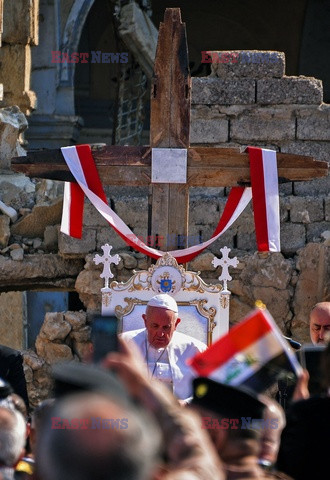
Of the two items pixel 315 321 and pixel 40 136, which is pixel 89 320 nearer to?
pixel 315 321

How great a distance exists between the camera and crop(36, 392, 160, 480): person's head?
289cm

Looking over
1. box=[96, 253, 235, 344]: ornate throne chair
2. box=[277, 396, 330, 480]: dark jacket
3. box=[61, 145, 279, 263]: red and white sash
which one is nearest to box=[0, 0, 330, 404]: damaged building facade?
box=[61, 145, 279, 263]: red and white sash

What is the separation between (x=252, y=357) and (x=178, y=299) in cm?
330

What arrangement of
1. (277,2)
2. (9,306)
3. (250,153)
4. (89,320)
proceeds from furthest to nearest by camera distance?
1. (277,2)
2. (9,306)
3. (89,320)
4. (250,153)

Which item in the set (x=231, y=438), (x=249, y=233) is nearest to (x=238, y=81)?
(x=249, y=233)

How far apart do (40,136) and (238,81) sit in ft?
21.1

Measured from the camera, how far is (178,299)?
755cm

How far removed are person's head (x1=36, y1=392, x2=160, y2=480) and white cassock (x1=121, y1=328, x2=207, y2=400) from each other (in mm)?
3444

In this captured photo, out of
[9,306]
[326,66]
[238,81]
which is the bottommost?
[9,306]

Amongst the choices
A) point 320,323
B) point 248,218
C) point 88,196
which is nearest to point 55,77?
point 248,218

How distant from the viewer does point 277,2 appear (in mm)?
17344

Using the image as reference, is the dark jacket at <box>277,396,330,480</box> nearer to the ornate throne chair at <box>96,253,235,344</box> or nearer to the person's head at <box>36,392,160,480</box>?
the person's head at <box>36,392,160,480</box>

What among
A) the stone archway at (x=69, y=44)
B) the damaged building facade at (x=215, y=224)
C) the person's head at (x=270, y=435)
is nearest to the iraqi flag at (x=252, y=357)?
the person's head at (x=270, y=435)

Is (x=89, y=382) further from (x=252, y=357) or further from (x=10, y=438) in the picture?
(x=252, y=357)
